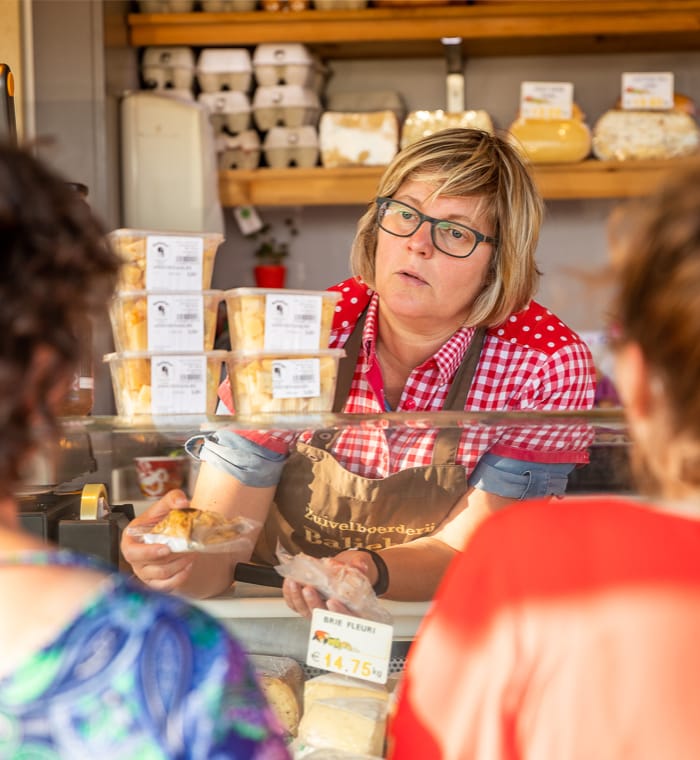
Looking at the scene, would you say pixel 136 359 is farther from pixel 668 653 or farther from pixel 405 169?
pixel 668 653

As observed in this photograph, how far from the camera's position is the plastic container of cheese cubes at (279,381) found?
1420mm

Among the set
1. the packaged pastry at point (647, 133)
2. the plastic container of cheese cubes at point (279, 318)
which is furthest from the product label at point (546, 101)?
the plastic container of cheese cubes at point (279, 318)

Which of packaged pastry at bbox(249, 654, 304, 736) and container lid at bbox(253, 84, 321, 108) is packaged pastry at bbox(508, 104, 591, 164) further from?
packaged pastry at bbox(249, 654, 304, 736)

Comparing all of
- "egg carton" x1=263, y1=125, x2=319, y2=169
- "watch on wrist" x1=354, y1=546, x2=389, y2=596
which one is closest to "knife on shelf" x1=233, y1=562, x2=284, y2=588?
"watch on wrist" x1=354, y1=546, x2=389, y2=596

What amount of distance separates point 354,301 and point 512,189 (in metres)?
0.33

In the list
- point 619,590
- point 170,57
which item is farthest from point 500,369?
point 170,57

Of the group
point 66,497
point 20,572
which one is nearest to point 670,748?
point 20,572

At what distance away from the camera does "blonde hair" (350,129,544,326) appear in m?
1.82

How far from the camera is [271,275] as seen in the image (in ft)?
12.8

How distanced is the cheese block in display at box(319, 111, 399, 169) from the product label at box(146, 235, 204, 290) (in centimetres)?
220

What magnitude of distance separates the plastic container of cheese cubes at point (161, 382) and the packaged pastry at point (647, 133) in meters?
2.48

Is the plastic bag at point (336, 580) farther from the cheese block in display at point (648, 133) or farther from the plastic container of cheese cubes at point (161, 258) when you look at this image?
the cheese block in display at point (648, 133)

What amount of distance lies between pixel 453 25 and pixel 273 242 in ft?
3.25

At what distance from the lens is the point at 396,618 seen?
4.50 ft
